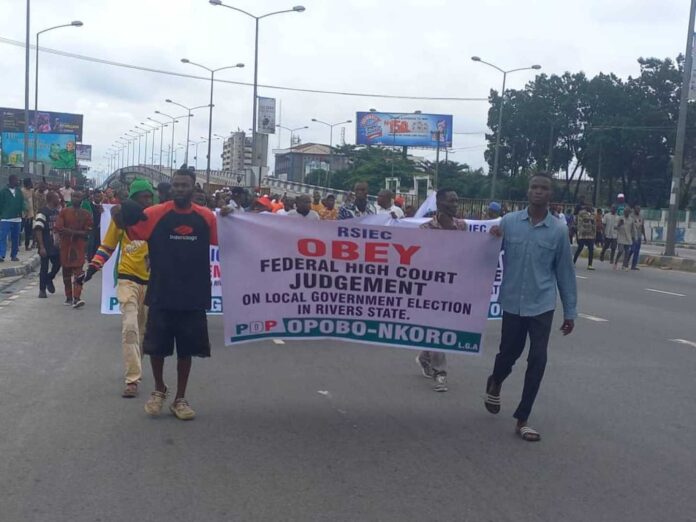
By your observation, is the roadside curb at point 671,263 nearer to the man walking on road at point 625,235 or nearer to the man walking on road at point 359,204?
the man walking on road at point 625,235

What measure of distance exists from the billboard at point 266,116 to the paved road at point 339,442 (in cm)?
3647

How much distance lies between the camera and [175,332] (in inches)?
277

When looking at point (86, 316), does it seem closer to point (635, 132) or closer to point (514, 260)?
point (514, 260)

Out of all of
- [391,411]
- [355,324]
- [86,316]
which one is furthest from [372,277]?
[86,316]

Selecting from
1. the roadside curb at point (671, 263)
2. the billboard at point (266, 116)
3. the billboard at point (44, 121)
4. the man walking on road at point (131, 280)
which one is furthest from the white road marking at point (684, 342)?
the billboard at point (44, 121)

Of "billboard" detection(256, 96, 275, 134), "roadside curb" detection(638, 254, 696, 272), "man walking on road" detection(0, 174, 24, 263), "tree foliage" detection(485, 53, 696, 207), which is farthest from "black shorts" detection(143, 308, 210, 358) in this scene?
"tree foliage" detection(485, 53, 696, 207)

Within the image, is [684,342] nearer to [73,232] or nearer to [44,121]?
[73,232]

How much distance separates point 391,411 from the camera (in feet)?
24.7

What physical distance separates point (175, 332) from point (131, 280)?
4.03ft

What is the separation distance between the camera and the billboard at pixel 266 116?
46.5 m

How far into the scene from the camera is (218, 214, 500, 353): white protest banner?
23.6 feet

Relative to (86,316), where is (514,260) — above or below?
above

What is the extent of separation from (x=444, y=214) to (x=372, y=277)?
47.9 inches

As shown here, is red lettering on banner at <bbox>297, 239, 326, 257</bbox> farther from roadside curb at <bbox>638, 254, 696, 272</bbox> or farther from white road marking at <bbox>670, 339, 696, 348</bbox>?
roadside curb at <bbox>638, 254, 696, 272</bbox>
